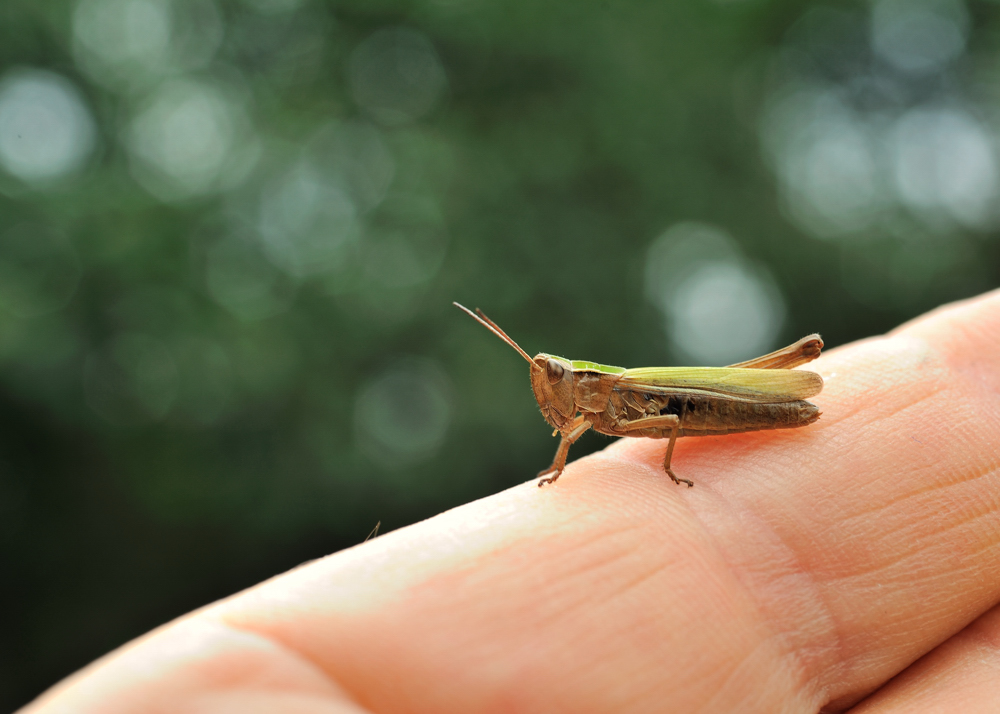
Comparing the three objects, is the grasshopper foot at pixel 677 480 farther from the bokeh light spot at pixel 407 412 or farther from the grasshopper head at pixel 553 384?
the bokeh light spot at pixel 407 412

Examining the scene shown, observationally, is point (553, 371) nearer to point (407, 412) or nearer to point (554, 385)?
point (554, 385)

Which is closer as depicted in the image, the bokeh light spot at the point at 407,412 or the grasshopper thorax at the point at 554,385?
the grasshopper thorax at the point at 554,385

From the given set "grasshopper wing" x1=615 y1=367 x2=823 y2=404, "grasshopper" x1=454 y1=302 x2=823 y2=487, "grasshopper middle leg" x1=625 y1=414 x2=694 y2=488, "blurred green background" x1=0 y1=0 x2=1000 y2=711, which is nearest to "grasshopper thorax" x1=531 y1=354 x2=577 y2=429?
"grasshopper" x1=454 y1=302 x2=823 y2=487

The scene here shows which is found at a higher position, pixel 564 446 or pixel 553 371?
pixel 553 371

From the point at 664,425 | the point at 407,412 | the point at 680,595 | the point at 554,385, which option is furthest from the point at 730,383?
the point at 407,412

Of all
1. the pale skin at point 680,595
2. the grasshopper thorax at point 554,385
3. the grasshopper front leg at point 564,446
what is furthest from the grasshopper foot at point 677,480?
the grasshopper thorax at point 554,385

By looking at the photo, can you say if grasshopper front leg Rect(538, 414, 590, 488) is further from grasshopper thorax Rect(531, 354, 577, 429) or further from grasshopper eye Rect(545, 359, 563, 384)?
grasshopper eye Rect(545, 359, 563, 384)

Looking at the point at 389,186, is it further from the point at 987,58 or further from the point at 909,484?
the point at 987,58
